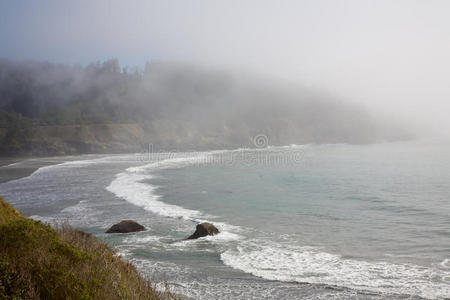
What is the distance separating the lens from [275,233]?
15633 mm

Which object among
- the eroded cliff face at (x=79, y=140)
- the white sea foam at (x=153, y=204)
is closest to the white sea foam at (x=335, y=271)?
the white sea foam at (x=153, y=204)

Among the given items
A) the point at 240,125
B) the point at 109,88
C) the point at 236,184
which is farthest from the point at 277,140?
the point at 236,184

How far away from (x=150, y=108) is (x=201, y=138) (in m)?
42.6

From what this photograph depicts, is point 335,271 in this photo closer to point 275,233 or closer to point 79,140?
point 275,233

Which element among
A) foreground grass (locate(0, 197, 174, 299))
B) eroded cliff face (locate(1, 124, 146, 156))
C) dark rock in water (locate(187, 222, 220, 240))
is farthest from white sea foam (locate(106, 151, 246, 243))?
eroded cliff face (locate(1, 124, 146, 156))

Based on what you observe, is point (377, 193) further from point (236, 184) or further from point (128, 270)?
point (128, 270)

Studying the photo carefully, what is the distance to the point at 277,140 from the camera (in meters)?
148

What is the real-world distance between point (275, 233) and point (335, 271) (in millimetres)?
4994

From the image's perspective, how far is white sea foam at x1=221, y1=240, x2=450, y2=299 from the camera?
9.49 m

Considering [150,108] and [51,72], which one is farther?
[51,72]

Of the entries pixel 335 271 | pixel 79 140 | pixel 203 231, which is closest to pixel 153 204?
pixel 203 231

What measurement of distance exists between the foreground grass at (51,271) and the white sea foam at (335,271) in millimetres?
4895

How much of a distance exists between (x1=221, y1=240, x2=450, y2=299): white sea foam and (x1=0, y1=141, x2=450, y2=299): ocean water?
0.10 ft

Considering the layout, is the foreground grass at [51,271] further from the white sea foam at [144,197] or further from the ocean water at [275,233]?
the white sea foam at [144,197]
